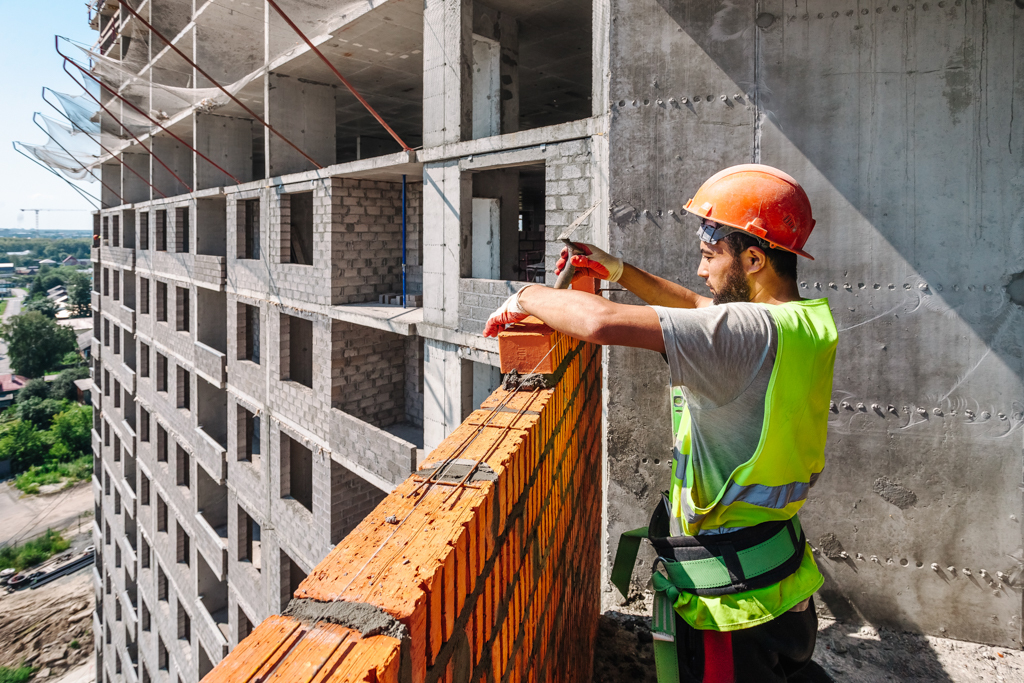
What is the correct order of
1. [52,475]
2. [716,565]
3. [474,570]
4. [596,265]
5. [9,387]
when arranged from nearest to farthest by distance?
[474,570] < [716,565] < [596,265] < [52,475] < [9,387]

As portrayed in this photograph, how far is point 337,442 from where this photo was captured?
29.1 ft

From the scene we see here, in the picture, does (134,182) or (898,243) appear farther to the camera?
(134,182)

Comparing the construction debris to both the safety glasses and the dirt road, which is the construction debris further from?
the safety glasses

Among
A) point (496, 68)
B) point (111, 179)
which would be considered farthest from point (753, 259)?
point (111, 179)

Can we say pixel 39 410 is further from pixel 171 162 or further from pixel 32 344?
pixel 171 162

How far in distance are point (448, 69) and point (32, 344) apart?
65900 mm

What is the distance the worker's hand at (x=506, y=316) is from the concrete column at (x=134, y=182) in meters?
21.1

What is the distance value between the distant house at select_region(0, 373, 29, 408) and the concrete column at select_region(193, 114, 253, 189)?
5297 cm

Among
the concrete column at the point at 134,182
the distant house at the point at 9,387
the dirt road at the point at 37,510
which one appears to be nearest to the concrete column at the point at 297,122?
the concrete column at the point at 134,182

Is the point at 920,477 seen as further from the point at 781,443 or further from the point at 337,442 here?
the point at 337,442

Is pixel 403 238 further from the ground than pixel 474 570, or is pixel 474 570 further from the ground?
pixel 403 238

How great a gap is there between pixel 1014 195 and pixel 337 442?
8110 millimetres

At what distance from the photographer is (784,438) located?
1787 millimetres

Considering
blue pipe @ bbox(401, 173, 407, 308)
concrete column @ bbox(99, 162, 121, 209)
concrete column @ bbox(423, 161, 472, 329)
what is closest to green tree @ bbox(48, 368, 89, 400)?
concrete column @ bbox(99, 162, 121, 209)
